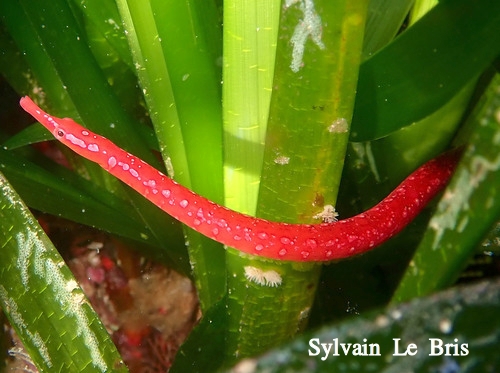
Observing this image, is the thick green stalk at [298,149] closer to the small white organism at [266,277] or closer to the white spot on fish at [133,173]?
the small white organism at [266,277]

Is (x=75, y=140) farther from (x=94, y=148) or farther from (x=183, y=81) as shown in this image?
(x=183, y=81)

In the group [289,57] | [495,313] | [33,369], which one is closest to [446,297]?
[495,313]

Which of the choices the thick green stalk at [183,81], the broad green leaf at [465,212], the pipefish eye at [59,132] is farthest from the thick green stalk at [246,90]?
the broad green leaf at [465,212]

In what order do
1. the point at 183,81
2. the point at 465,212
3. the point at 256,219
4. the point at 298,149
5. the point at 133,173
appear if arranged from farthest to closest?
the point at 183,81
the point at 133,173
the point at 256,219
the point at 298,149
the point at 465,212

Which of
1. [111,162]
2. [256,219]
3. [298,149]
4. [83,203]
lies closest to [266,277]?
[256,219]

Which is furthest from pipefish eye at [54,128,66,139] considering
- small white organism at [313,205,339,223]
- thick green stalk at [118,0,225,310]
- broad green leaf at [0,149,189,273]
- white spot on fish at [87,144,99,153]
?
small white organism at [313,205,339,223]

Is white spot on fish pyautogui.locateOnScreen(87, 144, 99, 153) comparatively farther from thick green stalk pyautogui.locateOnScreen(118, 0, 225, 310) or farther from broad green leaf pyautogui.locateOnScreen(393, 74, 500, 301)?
broad green leaf pyautogui.locateOnScreen(393, 74, 500, 301)
